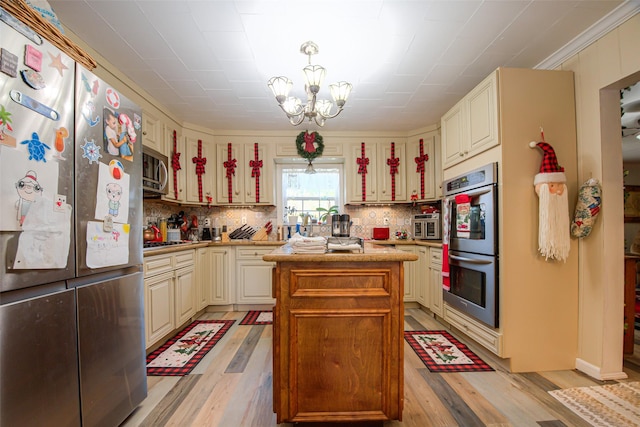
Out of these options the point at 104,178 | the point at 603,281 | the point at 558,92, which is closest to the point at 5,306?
the point at 104,178

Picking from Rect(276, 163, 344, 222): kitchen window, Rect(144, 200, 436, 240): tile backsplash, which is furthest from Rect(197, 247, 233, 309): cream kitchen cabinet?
Rect(276, 163, 344, 222): kitchen window

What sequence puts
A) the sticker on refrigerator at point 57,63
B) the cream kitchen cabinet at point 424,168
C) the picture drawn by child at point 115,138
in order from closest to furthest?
1. the sticker on refrigerator at point 57,63
2. the picture drawn by child at point 115,138
3. the cream kitchen cabinet at point 424,168

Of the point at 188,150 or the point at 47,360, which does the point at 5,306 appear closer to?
the point at 47,360

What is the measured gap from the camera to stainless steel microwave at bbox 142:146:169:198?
2549 millimetres

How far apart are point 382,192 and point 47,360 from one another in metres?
3.57

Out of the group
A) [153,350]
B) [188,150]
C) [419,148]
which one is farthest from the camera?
[419,148]

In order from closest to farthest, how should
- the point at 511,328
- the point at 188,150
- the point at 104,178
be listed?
the point at 104,178 → the point at 511,328 → the point at 188,150

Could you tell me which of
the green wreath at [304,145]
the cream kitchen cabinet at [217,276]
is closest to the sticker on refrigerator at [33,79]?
the cream kitchen cabinet at [217,276]

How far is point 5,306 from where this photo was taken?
936 mm

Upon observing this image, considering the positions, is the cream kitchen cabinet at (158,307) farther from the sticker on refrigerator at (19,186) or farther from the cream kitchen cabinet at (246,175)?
the cream kitchen cabinet at (246,175)

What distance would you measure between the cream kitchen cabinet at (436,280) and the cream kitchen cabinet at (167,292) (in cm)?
282

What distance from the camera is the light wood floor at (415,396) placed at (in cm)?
151

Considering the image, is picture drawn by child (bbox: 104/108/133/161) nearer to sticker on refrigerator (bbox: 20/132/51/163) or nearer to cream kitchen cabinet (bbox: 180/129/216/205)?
sticker on refrigerator (bbox: 20/132/51/163)

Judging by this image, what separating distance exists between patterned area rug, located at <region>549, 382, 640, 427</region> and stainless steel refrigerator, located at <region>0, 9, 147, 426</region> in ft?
8.63
